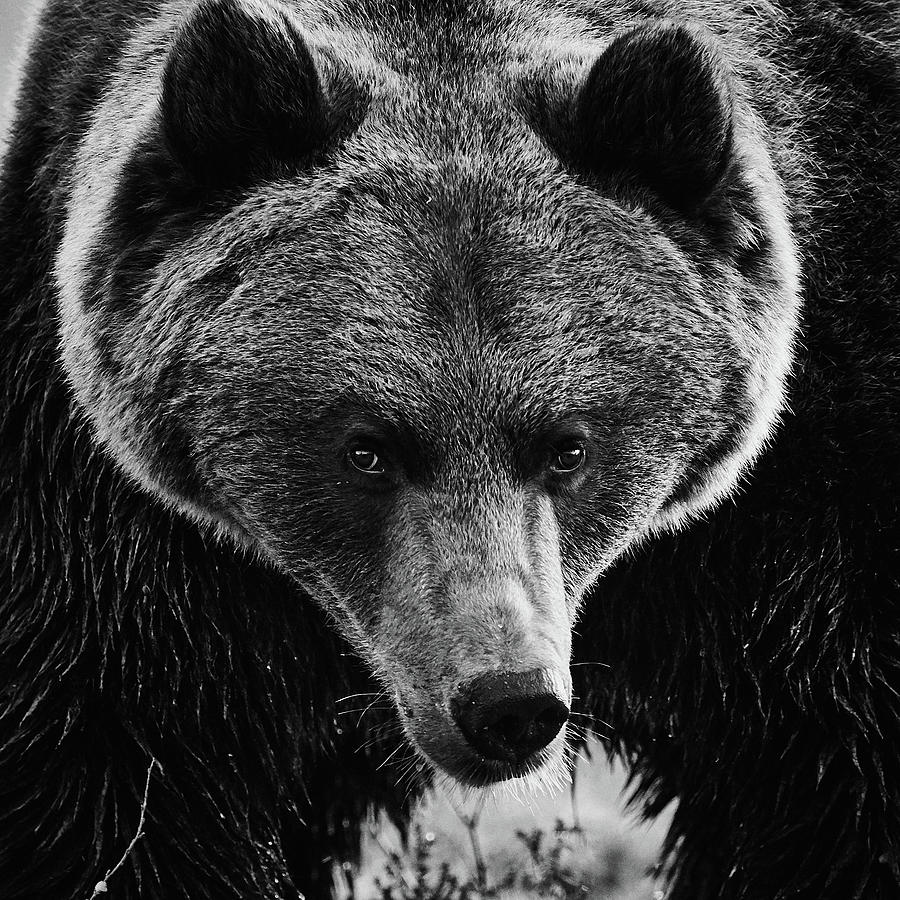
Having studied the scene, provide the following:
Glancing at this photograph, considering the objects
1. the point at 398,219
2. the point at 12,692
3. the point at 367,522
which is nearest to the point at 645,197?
the point at 398,219

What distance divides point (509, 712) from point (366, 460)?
88 centimetres

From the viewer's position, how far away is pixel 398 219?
470cm

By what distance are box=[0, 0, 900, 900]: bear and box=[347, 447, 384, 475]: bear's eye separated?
0.01 metres

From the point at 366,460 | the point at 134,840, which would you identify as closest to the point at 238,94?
the point at 366,460

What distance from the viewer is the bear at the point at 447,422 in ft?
15.1

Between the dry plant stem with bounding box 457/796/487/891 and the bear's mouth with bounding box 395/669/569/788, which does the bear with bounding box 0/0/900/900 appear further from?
the dry plant stem with bounding box 457/796/487/891

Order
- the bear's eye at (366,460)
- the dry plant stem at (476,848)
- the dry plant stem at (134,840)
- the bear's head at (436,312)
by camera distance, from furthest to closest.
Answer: the dry plant stem at (476,848) → the dry plant stem at (134,840) → the bear's eye at (366,460) → the bear's head at (436,312)

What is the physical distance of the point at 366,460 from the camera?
4695mm

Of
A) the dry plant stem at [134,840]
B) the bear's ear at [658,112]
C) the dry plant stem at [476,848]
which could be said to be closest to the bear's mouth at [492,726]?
the dry plant stem at [134,840]

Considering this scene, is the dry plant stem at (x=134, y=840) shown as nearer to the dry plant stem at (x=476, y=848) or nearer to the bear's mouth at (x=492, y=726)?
the bear's mouth at (x=492, y=726)

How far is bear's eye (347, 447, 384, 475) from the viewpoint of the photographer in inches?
184

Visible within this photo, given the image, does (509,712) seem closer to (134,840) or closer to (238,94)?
(134,840)

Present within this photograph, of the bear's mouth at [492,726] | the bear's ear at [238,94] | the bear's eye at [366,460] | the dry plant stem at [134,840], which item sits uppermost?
the bear's ear at [238,94]

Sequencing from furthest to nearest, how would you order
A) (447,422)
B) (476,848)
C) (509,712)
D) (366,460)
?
1. (476,848)
2. (366,460)
3. (447,422)
4. (509,712)
